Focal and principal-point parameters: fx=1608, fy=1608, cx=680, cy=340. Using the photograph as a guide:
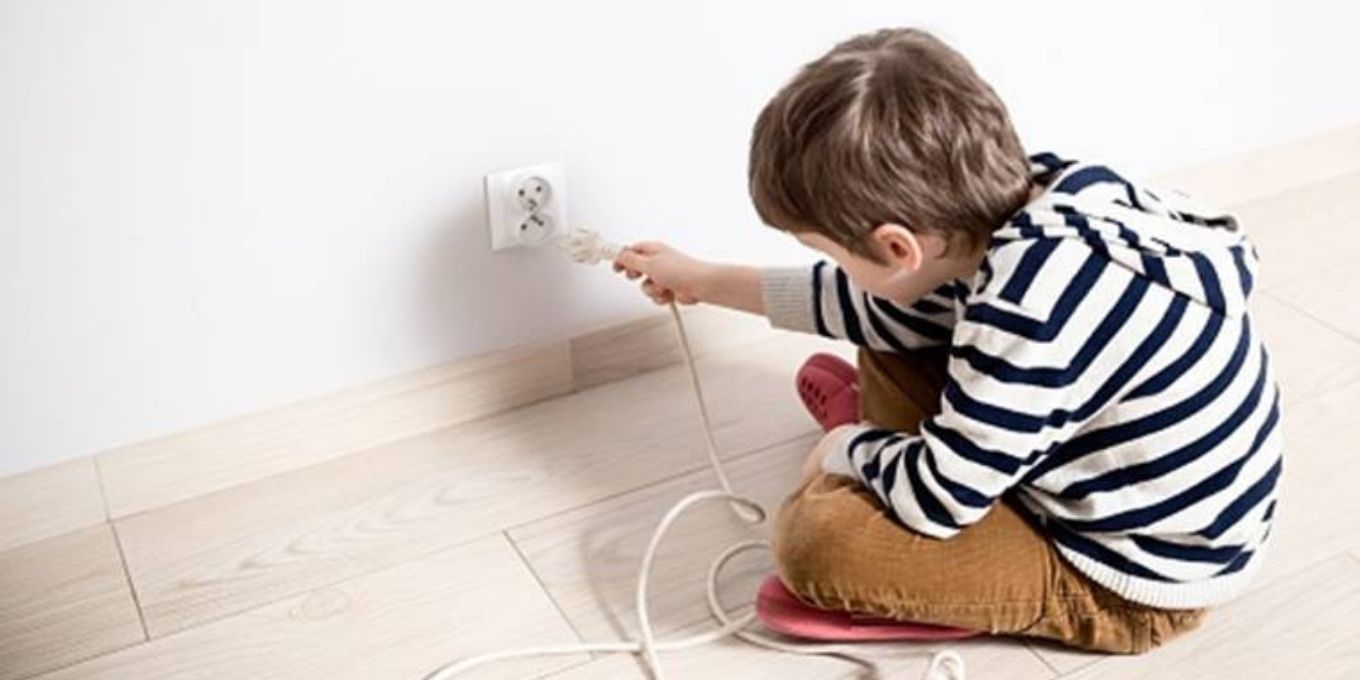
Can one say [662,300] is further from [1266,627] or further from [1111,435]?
[1266,627]

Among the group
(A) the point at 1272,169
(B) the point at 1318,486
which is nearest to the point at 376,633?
(B) the point at 1318,486

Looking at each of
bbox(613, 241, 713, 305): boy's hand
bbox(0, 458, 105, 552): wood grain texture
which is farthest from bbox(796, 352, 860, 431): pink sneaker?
bbox(0, 458, 105, 552): wood grain texture

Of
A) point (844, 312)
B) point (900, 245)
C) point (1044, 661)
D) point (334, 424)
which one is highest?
point (900, 245)

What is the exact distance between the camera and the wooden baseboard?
52.7 inches

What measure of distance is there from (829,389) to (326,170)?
47cm

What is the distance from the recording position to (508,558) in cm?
131

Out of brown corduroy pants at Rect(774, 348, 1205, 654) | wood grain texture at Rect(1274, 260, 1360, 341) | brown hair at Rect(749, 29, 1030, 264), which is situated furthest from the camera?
wood grain texture at Rect(1274, 260, 1360, 341)

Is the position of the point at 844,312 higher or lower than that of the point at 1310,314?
higher

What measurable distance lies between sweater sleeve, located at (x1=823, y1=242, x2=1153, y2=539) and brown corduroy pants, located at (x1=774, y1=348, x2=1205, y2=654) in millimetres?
49

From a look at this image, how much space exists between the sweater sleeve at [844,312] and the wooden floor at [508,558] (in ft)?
0.53

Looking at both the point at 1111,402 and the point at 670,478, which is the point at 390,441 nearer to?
the point at 670,478

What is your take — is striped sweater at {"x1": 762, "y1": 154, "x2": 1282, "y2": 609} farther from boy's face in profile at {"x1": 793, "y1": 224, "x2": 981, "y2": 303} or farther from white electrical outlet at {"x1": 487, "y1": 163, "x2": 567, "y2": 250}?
white electrical outlet at {"x1": 487, "y1": 163, "x2": 567, "y2": 250}

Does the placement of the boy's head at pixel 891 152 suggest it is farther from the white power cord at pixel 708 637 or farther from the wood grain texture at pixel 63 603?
the wood grain texture at pixel 63 603

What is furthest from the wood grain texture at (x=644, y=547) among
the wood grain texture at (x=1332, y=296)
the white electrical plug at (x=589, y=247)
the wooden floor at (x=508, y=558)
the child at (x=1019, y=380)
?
the wood grain texture at (x=1332, y=296)
